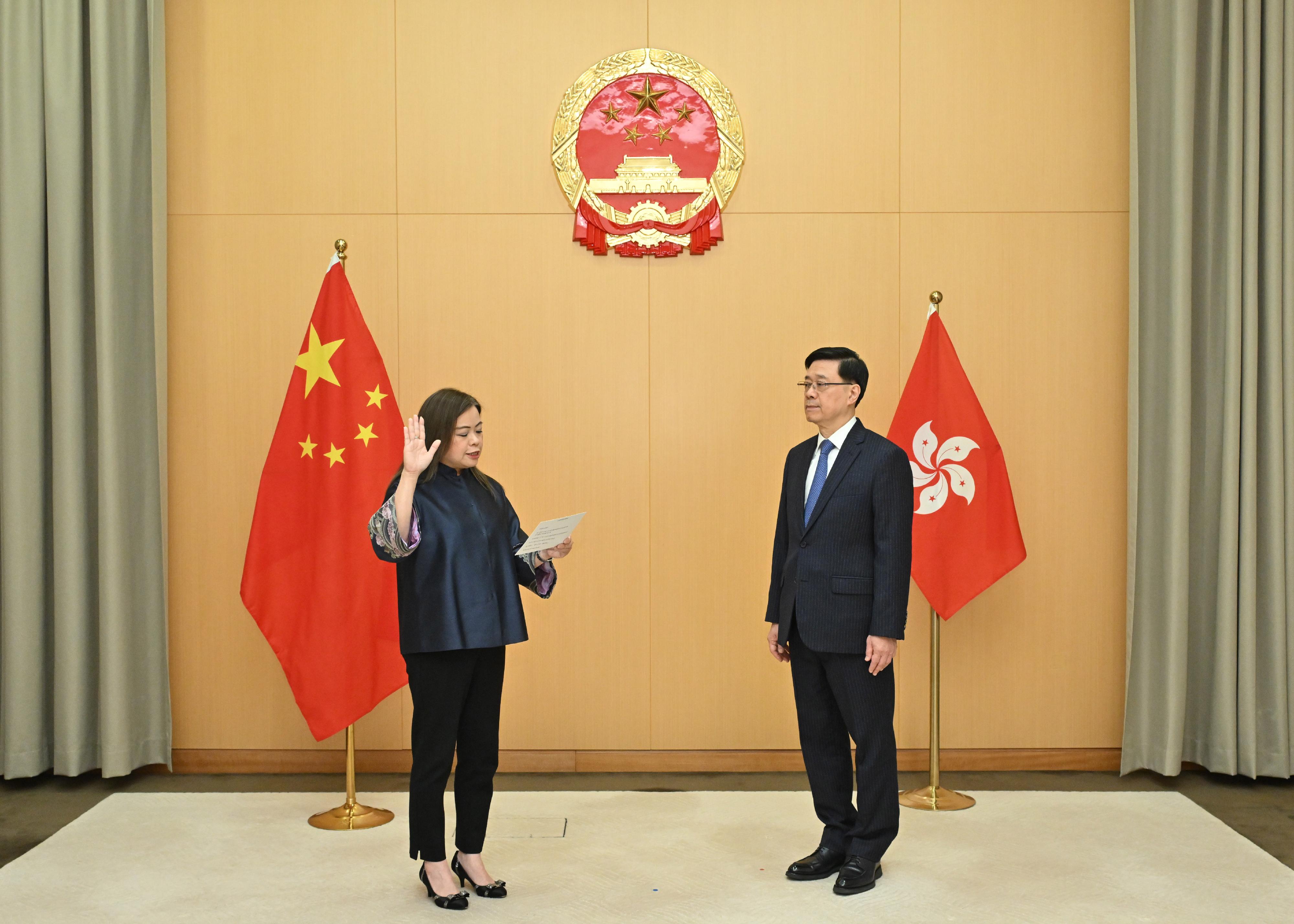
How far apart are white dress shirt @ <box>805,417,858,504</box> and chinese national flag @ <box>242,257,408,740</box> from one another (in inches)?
59.6

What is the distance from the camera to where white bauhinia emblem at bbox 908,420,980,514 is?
376 cm

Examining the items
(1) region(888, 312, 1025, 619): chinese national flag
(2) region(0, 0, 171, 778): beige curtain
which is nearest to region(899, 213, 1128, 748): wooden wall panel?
(1) region(888, 312, 1025, 619): chinese national flag

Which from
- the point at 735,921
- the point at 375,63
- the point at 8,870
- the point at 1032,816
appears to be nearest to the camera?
the point at 735,921

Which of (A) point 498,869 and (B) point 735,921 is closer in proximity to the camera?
(B) point 735,921

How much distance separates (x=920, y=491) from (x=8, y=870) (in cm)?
331

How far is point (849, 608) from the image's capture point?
117 inches

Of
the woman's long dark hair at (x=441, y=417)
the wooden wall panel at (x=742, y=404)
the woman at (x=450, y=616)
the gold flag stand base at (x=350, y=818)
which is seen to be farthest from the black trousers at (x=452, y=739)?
the wooden wall panel at (x=742, y=404)

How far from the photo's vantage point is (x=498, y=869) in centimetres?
311

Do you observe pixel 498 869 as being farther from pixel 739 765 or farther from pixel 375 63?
pixel 375 63

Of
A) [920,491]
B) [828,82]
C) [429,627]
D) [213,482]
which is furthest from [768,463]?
[213,482]

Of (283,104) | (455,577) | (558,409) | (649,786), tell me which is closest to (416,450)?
(455,577)

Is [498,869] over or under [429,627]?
under

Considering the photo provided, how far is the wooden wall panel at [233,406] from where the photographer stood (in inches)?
164

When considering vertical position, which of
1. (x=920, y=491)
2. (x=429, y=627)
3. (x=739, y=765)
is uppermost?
(x=920, y=491)
